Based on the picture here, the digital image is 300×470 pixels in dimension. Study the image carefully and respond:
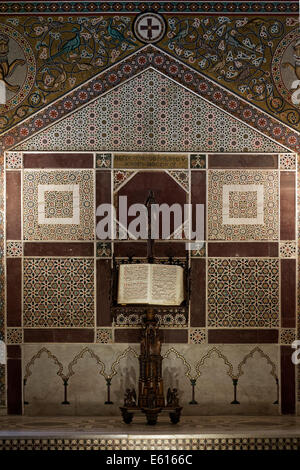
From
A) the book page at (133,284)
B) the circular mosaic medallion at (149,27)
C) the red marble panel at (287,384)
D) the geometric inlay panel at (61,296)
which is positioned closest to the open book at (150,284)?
the book page at (133,284)

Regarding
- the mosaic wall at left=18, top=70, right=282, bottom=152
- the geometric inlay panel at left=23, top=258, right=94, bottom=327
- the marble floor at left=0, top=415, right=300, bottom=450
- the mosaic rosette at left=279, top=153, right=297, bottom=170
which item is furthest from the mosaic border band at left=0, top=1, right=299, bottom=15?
the marble floor at left=0, top=415, right=300, bottom=450

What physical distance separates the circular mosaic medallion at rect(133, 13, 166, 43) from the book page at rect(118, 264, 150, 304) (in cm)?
191

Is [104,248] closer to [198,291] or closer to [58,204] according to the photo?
[58,204]

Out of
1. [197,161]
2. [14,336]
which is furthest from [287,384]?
[14,336]

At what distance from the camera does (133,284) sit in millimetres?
5414

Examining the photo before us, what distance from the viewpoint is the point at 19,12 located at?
5.93m

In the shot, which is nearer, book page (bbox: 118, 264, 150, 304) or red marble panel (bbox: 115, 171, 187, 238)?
book page (bbox: 118, 264, 150, 304)

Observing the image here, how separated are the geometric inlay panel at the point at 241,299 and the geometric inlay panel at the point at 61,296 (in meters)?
0.99

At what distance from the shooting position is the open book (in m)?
5.36

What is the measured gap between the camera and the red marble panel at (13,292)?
5.85 metres

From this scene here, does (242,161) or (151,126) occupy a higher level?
(151,126)

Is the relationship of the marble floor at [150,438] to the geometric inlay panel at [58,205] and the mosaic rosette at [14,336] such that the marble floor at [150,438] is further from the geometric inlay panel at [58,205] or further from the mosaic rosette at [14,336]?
the geometric inlay panel at [58,205]

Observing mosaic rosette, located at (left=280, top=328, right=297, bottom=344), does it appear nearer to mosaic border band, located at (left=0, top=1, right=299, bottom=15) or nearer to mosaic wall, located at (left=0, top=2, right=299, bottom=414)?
mosaic wall, located at (left=0, top=2, right=299, bottom=414)

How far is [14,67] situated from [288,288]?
114 inches
